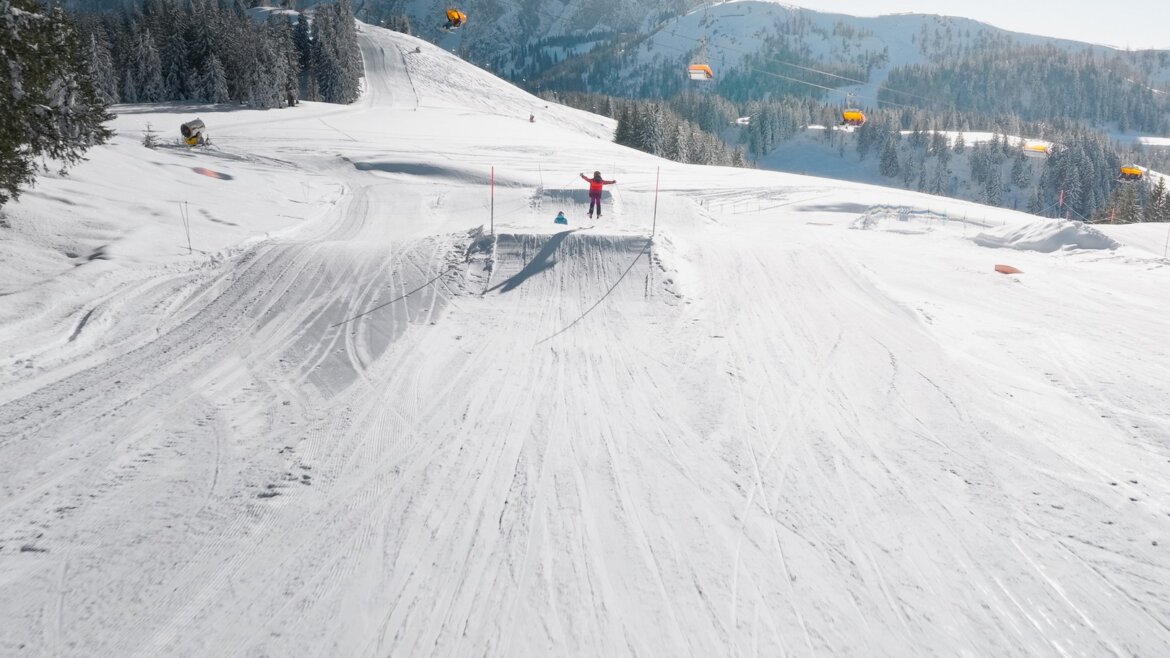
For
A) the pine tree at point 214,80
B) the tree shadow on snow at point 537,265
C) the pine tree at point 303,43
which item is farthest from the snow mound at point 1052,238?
the pine tree at point 303,43

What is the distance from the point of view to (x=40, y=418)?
672 centimetres

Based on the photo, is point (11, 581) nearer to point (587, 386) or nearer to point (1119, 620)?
point (587, 386)

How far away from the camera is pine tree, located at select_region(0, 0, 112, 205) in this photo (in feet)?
33.9

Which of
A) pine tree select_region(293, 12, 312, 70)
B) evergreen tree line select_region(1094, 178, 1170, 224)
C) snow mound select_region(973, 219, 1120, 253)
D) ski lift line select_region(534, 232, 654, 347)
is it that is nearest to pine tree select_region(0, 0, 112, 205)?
ski lift line select_region(534, 232, 654, 347)

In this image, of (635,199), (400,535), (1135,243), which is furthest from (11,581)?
(1135,243)

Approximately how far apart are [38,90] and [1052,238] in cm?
2893

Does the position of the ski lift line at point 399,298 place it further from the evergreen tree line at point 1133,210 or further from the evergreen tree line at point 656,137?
the evergreen tree line at point 656,137

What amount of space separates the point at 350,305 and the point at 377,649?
308 inches

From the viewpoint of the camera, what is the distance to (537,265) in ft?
43.3

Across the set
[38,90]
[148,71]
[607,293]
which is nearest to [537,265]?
[607,293]

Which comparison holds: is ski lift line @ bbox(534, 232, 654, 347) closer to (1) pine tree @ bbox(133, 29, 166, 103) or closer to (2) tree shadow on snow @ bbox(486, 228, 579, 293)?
(2) tree shadow on snow @ bbox(486, 228, 579, 293)

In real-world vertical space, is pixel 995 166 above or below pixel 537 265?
above

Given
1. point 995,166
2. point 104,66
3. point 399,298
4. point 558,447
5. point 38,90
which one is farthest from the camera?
point 995,166

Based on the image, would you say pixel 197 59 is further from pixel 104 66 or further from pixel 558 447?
pixel 558 447
